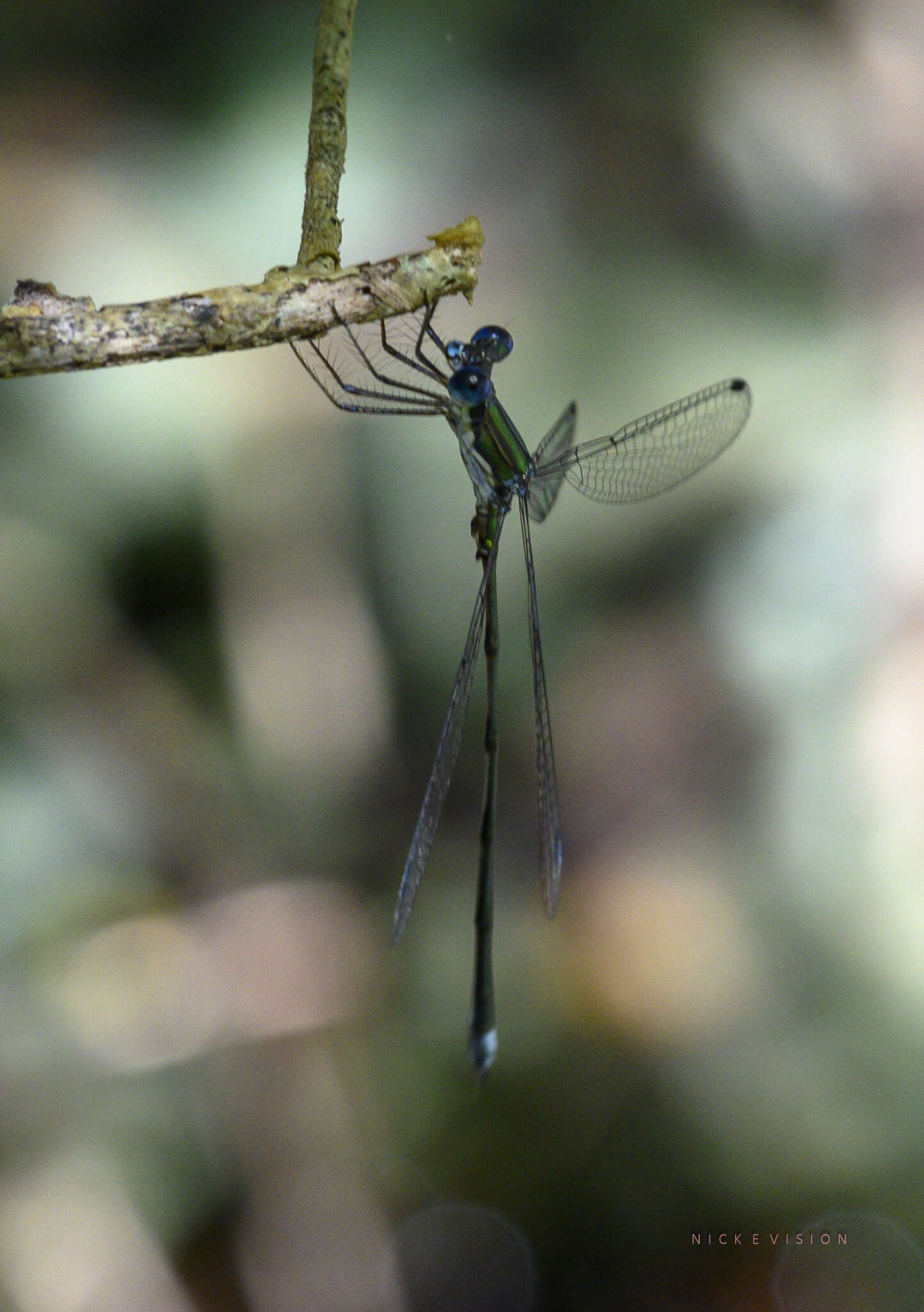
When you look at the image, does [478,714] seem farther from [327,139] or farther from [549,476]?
[327,139]

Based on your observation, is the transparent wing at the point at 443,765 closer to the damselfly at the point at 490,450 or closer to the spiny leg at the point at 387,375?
the damselfly at the point at 490,450

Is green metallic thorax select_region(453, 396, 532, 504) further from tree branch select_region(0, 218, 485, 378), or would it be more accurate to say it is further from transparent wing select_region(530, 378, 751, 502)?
tree branch select_region(0, 218, 485, 378)

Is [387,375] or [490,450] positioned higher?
[387,375]

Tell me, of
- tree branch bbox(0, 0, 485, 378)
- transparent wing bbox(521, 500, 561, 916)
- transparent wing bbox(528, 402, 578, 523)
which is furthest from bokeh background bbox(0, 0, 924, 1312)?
tree branch bbox(0, 0, 485, 378)

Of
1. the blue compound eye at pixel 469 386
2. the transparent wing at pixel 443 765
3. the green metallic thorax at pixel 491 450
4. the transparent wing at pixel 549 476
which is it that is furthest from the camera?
the transparent wing at pixel 443 765

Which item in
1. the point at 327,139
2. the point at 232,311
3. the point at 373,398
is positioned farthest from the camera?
the point at 373,398

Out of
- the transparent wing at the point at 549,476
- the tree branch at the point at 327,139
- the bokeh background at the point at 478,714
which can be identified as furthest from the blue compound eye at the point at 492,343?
the bokeh background at the point at 478,714

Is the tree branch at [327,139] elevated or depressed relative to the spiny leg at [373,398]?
elevated

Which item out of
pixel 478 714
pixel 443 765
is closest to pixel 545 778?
pixel 443 765
